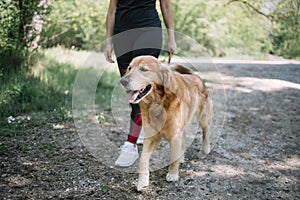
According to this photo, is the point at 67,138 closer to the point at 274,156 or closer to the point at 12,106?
the point at 12,106

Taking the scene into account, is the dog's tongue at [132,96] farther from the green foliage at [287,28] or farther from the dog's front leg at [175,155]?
the green foliage at [287,28]

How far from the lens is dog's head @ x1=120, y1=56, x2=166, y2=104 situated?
2.71 m

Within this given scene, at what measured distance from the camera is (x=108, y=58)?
11.2 feet

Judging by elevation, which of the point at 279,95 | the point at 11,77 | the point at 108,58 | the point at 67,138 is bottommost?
the point at 279,95

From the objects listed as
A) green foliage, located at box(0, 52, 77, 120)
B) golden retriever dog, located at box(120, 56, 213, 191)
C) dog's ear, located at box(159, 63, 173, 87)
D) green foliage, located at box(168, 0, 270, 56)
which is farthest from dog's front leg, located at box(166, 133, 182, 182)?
green foliage, located at box(168, 0, 270, 56)

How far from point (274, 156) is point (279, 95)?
3853 mm

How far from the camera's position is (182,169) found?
138 inches

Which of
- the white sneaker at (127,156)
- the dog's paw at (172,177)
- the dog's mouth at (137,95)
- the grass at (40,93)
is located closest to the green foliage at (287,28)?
the grass at (40,93)

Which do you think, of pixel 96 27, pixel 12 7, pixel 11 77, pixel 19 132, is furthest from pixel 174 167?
Answer: pixel 96 27

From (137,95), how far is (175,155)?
Result: 0.74 m

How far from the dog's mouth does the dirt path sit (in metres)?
0.84

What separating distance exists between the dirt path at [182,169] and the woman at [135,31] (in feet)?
1.62

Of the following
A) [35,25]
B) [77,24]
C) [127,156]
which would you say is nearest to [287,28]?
[77,24]

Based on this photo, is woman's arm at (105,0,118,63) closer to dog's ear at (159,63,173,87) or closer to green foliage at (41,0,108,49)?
dog's ear at (159,63,173,87)
